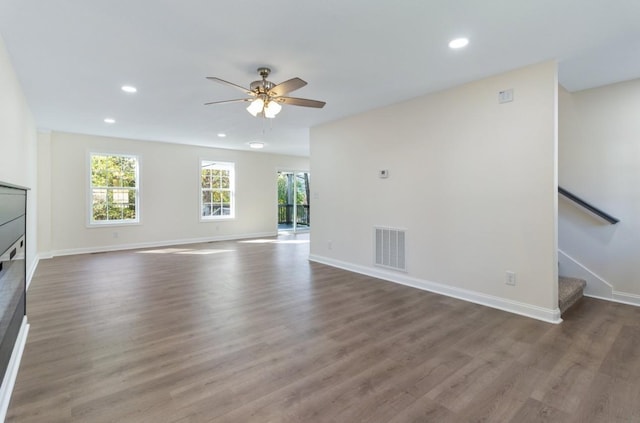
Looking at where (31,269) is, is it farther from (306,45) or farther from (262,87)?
(306,45)

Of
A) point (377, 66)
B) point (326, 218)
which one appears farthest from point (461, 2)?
point (326, 218)

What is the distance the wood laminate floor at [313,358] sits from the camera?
5.91ft

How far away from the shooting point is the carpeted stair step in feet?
10.5

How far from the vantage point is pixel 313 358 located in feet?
7.74

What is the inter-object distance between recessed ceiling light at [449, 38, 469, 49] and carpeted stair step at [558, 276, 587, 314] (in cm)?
262

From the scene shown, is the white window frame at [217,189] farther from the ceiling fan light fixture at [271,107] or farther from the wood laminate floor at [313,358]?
the ceiling fan light fixture at [271,107]

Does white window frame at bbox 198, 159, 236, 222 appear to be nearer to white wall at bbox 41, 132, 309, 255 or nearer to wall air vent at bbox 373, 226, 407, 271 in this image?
white wall at bbox 41, 132, 309, 255

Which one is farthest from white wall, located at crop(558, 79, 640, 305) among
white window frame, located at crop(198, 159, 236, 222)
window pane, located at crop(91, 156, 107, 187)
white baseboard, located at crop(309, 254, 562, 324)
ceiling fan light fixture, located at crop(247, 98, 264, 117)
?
window pane, located at crop(91, 156, 107, 187)

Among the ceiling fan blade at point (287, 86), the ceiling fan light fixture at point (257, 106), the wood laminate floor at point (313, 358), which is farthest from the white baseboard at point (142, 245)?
the ceiling fan blade at point (287, 86)

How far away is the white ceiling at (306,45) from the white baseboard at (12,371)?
239cm

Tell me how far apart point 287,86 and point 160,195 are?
578 centimetres

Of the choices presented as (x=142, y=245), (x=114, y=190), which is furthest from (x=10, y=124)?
(x=142, y=245)

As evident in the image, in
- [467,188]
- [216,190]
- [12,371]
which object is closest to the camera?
[12,371]

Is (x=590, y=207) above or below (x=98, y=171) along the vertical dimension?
below
